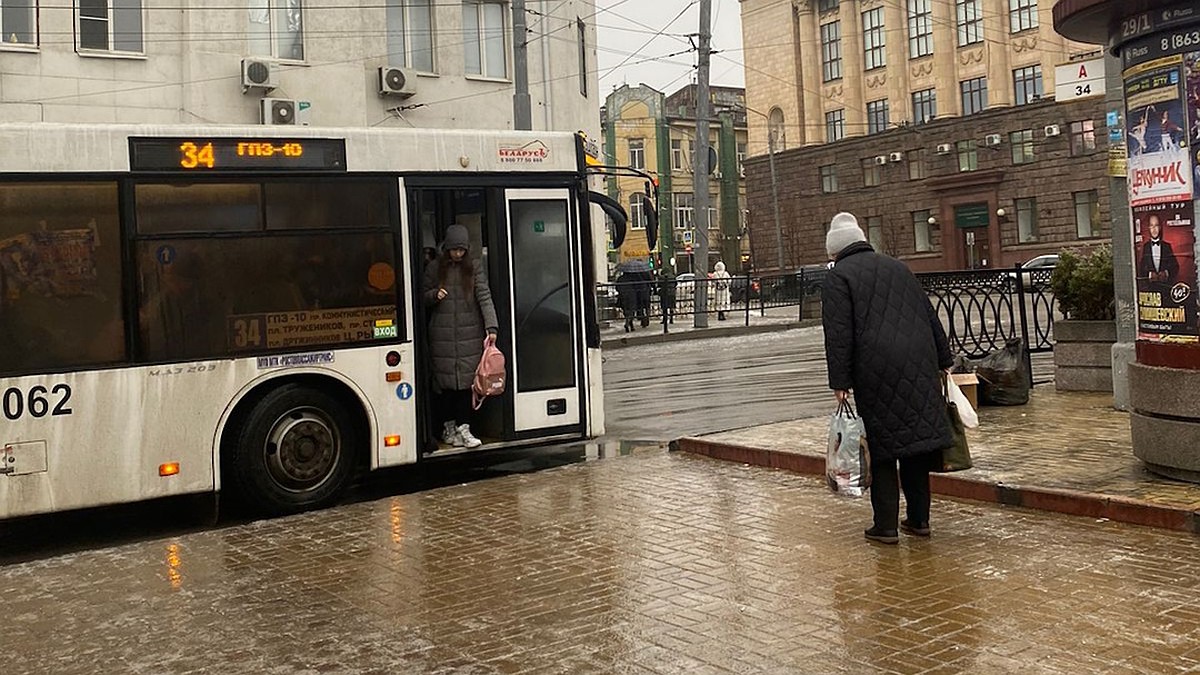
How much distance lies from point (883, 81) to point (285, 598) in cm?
6431

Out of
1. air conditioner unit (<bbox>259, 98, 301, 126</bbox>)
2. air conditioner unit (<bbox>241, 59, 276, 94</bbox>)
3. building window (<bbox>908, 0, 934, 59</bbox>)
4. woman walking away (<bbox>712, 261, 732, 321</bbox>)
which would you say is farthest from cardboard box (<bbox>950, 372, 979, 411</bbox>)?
building window (<bbox>908, 0, 934, 59</bbox>)

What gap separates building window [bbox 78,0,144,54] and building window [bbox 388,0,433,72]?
221 inches

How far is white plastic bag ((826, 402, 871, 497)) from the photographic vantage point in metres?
6.77

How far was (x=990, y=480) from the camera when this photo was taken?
820cm

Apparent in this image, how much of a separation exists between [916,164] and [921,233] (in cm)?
386

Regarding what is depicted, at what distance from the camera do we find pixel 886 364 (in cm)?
675

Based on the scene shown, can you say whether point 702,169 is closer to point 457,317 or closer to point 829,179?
point 457,317

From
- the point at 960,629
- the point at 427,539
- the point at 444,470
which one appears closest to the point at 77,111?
the point at 444,470

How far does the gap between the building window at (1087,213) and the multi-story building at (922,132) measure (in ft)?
0.22

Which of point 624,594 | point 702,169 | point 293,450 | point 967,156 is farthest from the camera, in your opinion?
point 967,156

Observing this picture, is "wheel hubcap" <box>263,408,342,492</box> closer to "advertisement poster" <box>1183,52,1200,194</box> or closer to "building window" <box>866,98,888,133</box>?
"advertisement poster" <box>1183,52,1200,194</box>

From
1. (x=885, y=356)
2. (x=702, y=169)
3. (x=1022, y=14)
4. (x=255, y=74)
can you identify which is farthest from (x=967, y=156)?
(x=885, y=356)

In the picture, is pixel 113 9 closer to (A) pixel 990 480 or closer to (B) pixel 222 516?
(B) pixel 222 516

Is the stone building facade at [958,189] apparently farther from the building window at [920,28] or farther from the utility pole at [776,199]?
the building window at [920,28]
